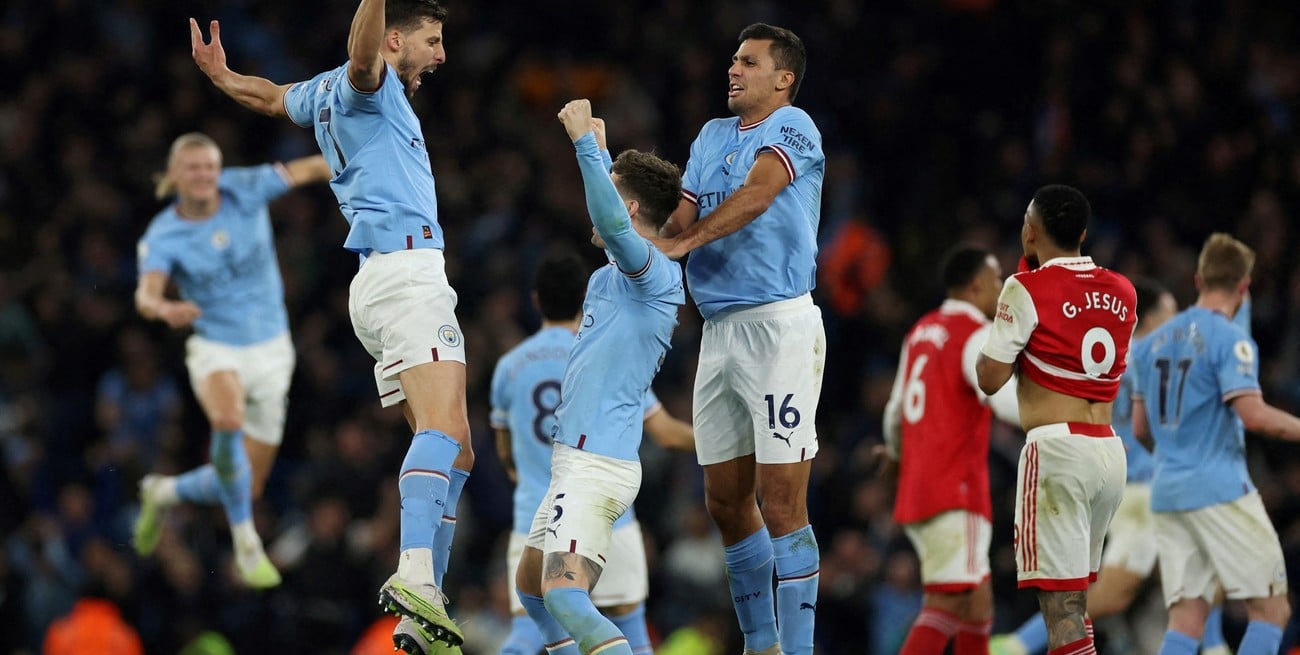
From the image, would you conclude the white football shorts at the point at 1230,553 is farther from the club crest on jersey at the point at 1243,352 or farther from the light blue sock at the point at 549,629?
the light blue sock at the point at 549,629

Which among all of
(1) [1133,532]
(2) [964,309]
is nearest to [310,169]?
(2) [964,309]

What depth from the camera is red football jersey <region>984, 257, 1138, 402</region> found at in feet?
24.7

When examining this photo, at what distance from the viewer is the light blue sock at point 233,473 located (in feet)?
37.6

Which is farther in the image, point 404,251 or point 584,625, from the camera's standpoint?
point 404,251

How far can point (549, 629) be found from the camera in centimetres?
759

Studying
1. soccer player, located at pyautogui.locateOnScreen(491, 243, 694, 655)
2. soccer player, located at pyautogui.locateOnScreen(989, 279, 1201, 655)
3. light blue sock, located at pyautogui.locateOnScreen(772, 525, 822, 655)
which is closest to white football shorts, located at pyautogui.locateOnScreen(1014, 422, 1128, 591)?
light blue sock, located at pyautogui.locateOnScreen(772, 525, 822, 655)

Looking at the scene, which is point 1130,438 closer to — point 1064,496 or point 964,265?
point 964,265

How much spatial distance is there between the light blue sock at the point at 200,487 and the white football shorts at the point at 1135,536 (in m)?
6.62

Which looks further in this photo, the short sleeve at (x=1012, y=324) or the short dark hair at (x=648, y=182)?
the short sleeve at (x=1012, y=324)

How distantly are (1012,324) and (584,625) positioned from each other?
2564 mm

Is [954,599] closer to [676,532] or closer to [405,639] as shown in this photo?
[405,639]

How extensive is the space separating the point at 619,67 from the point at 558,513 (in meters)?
13.3

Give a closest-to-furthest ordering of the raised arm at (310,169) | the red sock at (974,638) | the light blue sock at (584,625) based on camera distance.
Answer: the light blue sock at (584,625) < the red sock at (974,638) < the raised arm at (310,169)

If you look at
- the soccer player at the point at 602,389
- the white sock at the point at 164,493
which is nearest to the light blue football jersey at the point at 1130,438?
the soccer player at the point at 602,389
